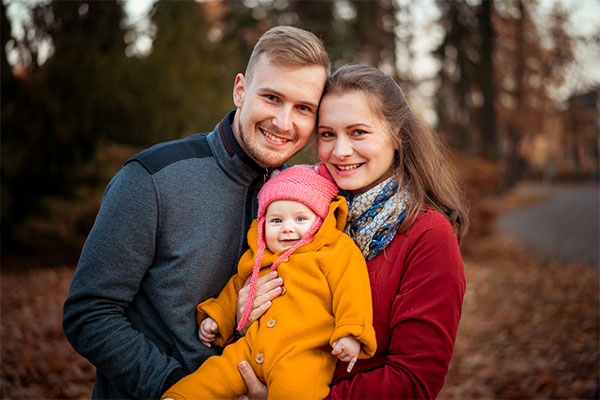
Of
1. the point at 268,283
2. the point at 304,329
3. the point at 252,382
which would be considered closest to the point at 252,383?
the point at 252,382

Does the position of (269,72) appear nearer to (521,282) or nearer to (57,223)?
(57,223)

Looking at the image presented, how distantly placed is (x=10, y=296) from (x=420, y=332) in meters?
7.32

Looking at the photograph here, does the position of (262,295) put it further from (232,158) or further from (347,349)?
(232,158)

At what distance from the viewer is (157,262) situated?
2164 millimetres

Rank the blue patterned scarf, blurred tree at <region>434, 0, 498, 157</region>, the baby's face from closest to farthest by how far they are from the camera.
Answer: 1. the blue patterned scarf
2. the baby's face
3. blurred tree at <region>434, 0, 498, 157</region>

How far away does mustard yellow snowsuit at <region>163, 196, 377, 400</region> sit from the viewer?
1.89m

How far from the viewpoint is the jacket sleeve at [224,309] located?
2160 millimetres

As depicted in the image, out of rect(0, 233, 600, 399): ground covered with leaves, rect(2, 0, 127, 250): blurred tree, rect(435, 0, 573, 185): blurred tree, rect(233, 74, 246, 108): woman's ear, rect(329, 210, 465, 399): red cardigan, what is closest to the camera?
rect(329, 210, 465, 399): red cardigan

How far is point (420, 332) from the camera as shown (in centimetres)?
183

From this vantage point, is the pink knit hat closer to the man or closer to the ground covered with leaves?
the man

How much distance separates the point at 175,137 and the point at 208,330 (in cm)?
657

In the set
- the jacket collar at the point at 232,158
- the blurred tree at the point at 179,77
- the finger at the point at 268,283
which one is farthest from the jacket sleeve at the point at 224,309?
the blurred tree at the point at 179,77

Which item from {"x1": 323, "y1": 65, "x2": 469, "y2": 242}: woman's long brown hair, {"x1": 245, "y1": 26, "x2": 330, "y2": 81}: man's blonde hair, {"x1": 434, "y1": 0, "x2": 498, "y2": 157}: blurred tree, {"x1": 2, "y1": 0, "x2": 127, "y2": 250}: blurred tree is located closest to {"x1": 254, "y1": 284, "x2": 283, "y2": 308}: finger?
{"x1": 323, "y1": 65, "x2": 469, "y2": 242}: woman's long brown hair

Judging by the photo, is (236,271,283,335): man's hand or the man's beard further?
the man's beard
